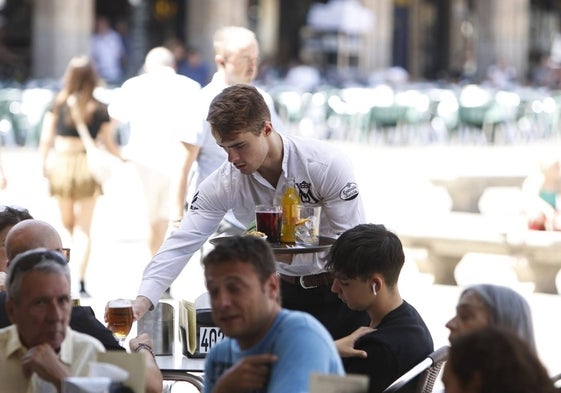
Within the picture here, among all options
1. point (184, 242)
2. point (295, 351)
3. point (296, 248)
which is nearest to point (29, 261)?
point (295, 351)

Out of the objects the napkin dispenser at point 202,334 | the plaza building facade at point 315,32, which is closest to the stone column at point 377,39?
the plaza building facade at point 315,32

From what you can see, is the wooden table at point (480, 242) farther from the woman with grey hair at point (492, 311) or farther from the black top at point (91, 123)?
the woman with grey hair at point (492, 311)

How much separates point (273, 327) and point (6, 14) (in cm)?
2919

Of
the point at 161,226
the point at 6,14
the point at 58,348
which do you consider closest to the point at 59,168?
the point at 161,226

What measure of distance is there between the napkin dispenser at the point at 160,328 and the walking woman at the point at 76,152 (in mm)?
4386

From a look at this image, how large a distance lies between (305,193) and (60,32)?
20.8 meters

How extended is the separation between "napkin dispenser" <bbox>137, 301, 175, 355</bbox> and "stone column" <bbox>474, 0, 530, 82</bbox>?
99.4 ft

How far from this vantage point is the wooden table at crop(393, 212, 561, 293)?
408 inches

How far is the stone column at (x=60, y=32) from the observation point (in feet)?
83.6

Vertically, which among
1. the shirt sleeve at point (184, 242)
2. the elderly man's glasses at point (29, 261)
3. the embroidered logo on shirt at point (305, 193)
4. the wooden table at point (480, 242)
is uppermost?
the elderly man's glasses at point (29, 261)

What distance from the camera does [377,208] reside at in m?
15.0

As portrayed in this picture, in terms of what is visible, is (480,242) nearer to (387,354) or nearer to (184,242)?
(184,242)

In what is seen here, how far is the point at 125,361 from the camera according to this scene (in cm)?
345

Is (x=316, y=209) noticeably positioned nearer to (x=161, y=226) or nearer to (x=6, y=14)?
(x=161, y=226)
